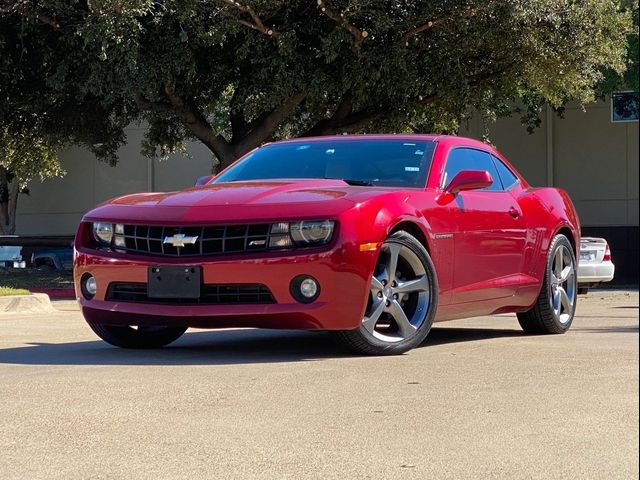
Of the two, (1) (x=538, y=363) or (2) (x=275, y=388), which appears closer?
(2) (x=275, y=388)

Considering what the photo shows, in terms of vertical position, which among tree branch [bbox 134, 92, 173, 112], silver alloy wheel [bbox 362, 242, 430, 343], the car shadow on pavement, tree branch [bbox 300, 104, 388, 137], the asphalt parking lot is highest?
tree branch [bbox 134, 92, 173, 112]

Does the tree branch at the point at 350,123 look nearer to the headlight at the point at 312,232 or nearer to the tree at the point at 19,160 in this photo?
the tree at the point at 19,160

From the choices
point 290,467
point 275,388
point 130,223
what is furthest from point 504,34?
point 290,467

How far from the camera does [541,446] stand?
480 centimetres

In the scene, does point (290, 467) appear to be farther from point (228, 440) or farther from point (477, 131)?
point (477, 131)

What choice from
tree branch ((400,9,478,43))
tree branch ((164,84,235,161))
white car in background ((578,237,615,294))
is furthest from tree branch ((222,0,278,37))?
white car in background ((578,237,615,294))

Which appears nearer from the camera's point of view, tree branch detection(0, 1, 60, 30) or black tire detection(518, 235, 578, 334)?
black tire detection(518, 235, 578, 334)

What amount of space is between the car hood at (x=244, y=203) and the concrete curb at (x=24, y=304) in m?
6.26

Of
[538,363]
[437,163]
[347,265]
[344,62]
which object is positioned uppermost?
[344,62]

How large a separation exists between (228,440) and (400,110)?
65.9ft

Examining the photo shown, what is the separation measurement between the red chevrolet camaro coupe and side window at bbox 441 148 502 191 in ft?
0.08

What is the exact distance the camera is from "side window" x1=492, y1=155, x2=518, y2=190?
9.57 metres

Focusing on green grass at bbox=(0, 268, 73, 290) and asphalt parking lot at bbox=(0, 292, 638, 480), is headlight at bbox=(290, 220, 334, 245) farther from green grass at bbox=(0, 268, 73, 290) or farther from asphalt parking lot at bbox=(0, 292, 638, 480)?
green grass at bbox=(0, 268, 73, 290)

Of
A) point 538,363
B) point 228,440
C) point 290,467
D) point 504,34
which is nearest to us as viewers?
point 290,467
